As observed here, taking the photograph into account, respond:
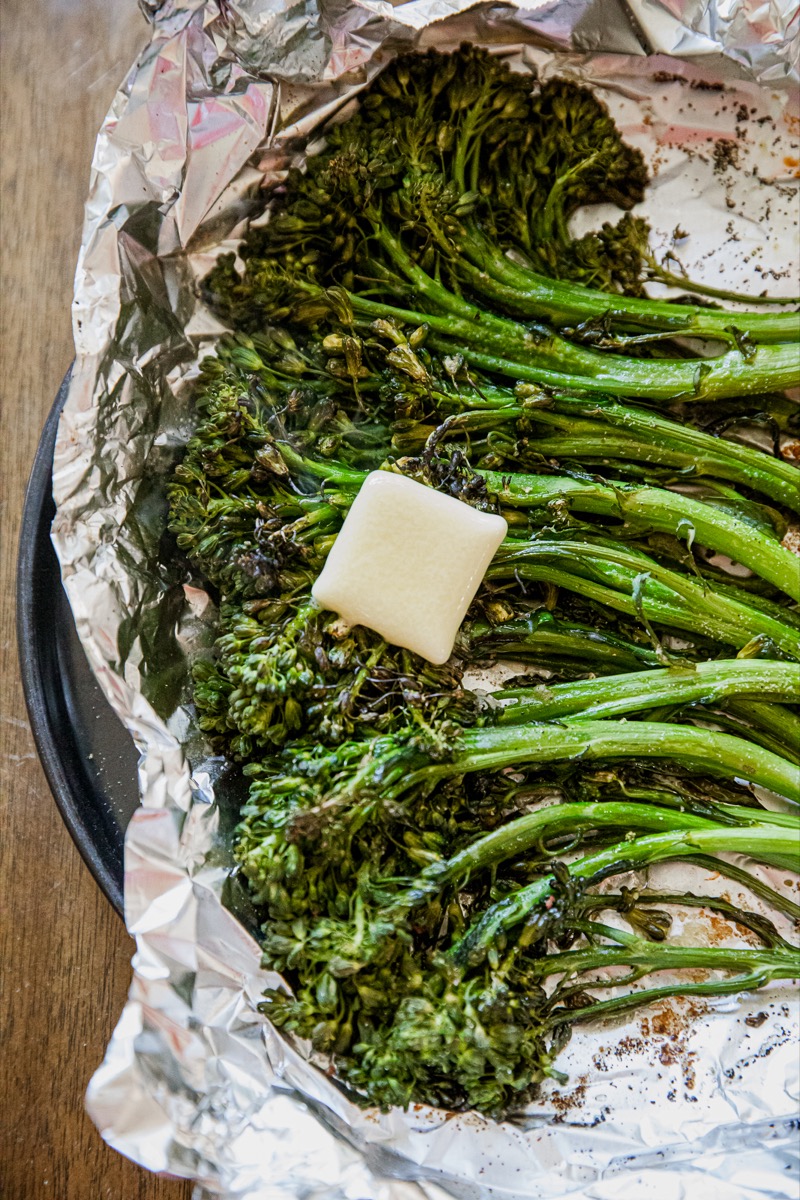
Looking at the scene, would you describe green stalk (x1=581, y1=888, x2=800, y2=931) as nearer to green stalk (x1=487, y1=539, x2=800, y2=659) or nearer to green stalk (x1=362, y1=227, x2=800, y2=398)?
green stalk (x1=487, y1=539, x2=800, y2=659)

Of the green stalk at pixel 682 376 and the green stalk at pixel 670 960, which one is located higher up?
the green stalk at pixel 682 376

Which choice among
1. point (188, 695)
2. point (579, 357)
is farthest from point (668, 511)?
point (188, 695)

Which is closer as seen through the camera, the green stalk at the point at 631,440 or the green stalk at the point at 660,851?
the green stalk at the point at 660,851

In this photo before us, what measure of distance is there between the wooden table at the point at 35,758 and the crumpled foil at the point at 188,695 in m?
0.48

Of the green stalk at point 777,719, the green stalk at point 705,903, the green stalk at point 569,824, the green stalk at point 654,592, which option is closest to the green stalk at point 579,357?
the green stalk at point 654,592

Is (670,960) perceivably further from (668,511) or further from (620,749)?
(668,511)

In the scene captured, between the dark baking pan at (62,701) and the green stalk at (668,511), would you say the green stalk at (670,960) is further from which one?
the dark baking pan at (62,701)

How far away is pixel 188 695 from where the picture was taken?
7.91 ft

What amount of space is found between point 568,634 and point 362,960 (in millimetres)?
984

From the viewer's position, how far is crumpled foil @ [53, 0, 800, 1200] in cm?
216

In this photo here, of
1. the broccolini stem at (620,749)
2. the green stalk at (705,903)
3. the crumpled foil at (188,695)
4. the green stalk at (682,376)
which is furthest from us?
the green stalk at (682,376)

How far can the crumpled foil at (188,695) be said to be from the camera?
85.1 inches

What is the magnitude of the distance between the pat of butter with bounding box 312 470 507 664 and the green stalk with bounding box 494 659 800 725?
31 cm

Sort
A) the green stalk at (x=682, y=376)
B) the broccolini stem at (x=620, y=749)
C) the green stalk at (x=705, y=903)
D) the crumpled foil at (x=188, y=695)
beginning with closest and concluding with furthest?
the crumpled foil at (x=188, y=695) < the broccolini stem at (x=620, y=749) < the green stalk at (x=705, y=903) < the green stalk at (x=682, y=376)
